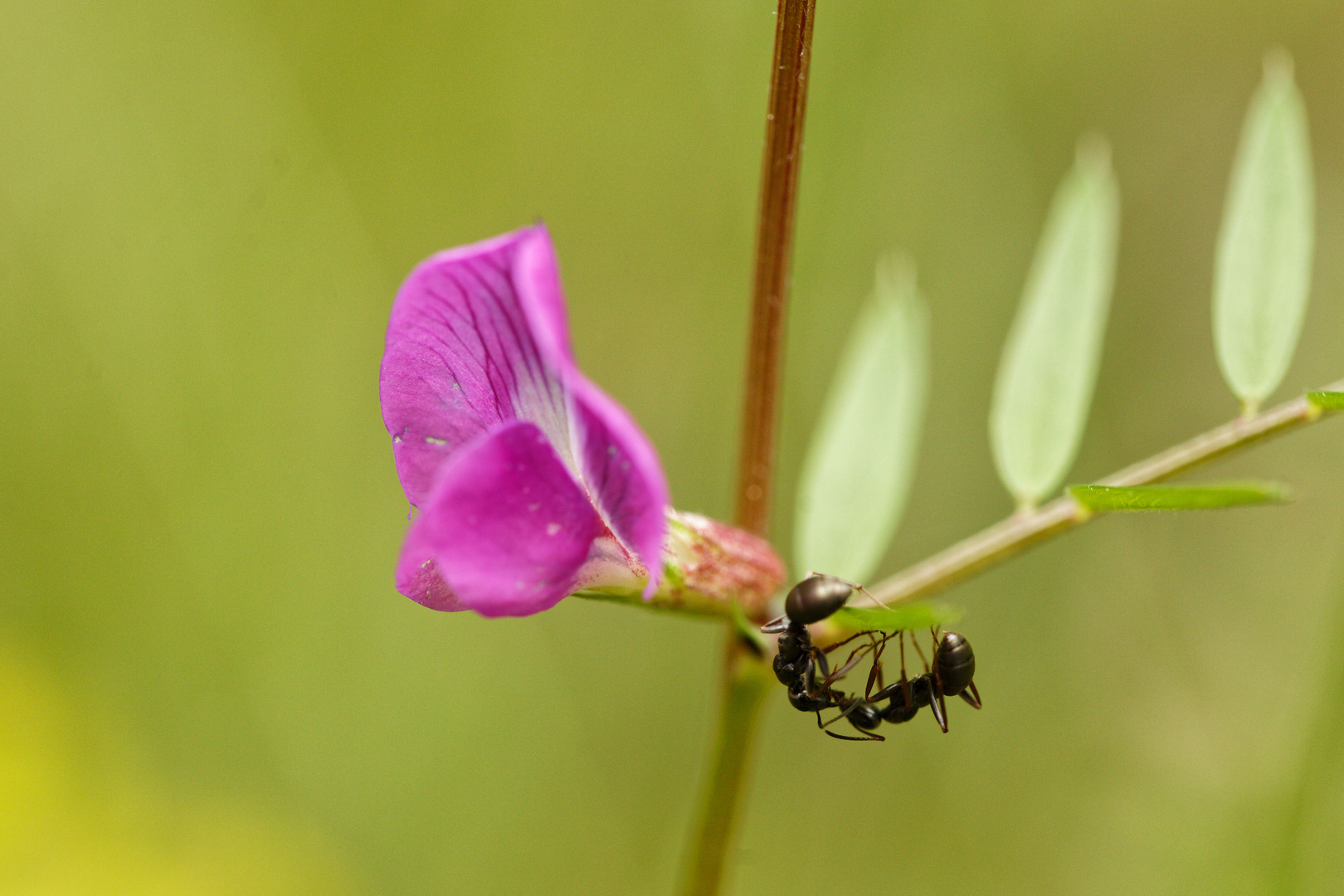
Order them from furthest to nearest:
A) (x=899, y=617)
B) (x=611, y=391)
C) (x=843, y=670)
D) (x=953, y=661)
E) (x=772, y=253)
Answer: (x=611, y=391) → (x=843, y=670) → (x=953, y=661) → (x=772, y=253) → (x=899, y=617)

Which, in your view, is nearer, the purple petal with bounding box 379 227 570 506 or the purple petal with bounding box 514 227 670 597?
the purple petal with bounding box 514 227 670 597

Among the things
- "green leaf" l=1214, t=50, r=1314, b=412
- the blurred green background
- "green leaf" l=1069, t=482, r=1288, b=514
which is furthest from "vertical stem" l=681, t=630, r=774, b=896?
the blurred green background

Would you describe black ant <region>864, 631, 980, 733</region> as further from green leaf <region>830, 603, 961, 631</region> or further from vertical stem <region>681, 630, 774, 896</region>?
green leaf <region>830, 603, 961, 631</region>

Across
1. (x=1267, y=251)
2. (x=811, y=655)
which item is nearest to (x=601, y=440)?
(x=811, y=655)

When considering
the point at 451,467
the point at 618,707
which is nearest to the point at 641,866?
the point at 618,707

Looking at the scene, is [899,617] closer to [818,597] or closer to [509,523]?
[818,597]
